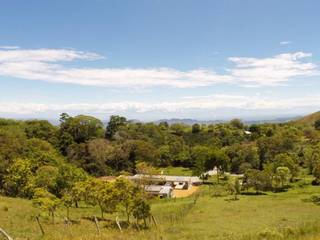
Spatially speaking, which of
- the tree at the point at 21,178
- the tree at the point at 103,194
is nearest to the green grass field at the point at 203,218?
the tree at the point at 103,194

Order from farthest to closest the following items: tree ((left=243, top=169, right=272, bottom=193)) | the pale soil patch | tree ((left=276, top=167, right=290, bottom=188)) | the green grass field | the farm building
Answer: the pale soil patch → the farm building → tree ((left=243, top=169, right=272, bottom=193)) → tree ((left=276, top=167, right=290, bottom=188)) → the green grass field

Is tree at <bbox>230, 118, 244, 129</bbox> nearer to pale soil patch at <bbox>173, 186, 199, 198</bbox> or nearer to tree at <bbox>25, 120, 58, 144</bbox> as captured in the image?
tree at <bbox>25, 120, 58, 144</bbox>

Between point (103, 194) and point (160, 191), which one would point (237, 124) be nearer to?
point (160, 191)

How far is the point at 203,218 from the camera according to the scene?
1415 inches

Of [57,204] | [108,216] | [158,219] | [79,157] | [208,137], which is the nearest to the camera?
[57,204]

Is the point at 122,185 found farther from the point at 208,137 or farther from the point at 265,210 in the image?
the point at 208,137

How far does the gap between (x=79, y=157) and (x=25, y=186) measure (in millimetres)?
34557

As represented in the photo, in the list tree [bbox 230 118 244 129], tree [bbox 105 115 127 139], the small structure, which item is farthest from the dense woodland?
tree [bbox 230 118 244 129]

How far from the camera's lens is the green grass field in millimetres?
25078

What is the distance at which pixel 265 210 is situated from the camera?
38969mm

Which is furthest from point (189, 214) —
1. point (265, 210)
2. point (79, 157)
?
point (79, 157)

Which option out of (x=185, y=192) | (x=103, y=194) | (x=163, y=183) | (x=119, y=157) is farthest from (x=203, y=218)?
(x=119, y=157)

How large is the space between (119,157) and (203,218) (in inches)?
1741

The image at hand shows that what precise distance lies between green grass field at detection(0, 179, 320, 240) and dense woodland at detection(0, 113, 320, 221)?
2309 millimetres
